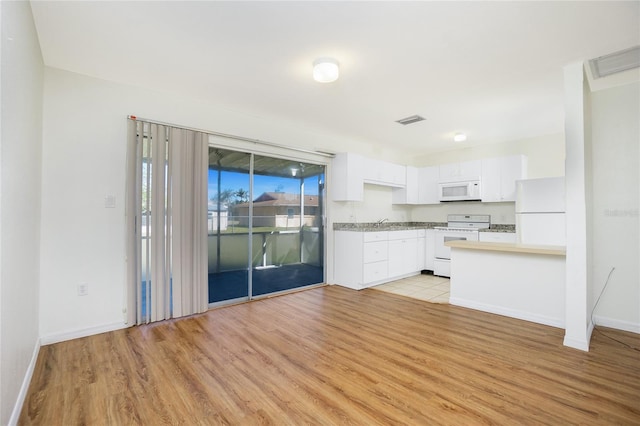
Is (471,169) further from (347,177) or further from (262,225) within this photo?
(262,225)

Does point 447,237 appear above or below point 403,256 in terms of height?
above

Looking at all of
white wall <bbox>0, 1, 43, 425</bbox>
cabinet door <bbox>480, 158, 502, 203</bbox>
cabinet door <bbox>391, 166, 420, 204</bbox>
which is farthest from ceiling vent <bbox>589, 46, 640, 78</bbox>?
white wall <bbox>0, 1, 43, 425</bbox>

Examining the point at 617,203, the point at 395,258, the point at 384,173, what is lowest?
the point at 395,258

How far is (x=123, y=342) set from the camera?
2629 mm

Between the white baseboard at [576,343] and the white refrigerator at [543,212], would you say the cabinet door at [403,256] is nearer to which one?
the white refrigerator at [543,212]

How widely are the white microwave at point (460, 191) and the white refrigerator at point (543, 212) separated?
1.00m

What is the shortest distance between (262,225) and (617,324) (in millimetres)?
4304

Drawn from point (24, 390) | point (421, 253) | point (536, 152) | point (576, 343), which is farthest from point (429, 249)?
point (24, 390)

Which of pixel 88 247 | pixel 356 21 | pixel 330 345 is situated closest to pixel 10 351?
pixel 88 247

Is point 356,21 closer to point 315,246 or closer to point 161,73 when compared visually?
point 161,73

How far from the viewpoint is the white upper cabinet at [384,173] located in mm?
5230

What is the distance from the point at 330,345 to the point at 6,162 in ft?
8.29

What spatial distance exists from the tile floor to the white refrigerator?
1.40 metres

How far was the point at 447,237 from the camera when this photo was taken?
5.50 metres
